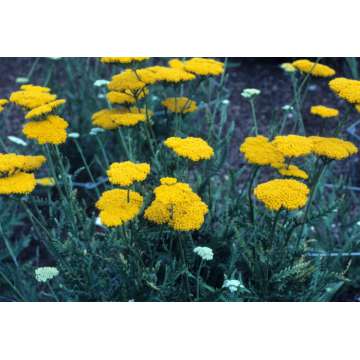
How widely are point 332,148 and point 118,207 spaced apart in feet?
2.23

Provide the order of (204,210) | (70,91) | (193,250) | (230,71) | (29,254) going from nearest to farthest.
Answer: (204,210) → (193,250) → (29,254) → (70,91) → (230,71)

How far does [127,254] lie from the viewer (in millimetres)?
1661

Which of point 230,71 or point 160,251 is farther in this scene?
point 230,71

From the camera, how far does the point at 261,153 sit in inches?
61.9

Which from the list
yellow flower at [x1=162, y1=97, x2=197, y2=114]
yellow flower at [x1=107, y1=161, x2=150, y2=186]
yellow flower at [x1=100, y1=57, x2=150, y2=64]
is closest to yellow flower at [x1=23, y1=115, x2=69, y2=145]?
yellow flower at [x1=107, y1=161, x2=150, y2=186]

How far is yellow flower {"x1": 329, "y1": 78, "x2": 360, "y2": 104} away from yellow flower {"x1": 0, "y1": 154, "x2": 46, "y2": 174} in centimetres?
97

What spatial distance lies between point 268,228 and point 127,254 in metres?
0.49

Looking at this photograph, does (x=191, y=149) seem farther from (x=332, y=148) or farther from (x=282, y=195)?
(x=332, y=148)

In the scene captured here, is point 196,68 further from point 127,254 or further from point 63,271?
point 63,271

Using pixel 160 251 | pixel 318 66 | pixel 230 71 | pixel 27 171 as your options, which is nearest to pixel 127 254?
pixel 160 251

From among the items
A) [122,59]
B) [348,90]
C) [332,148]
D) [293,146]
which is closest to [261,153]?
[293,146]

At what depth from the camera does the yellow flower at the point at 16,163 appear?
1.46 meters

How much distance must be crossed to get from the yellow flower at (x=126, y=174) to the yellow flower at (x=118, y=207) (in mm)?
67

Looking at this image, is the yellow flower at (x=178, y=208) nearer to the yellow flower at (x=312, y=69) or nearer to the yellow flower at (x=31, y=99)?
the yellow flower at (x=31, y=99)
